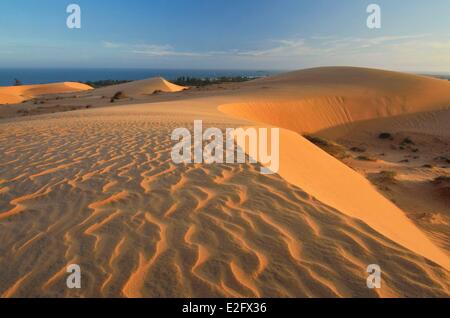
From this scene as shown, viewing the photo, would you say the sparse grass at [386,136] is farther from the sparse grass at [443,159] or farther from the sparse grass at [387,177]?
the sparse grass at [387,177]

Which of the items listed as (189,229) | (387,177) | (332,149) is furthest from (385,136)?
(189,229)

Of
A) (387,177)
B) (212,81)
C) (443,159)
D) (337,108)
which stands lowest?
(443,159)

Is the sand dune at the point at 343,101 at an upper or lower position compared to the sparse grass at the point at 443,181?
upper

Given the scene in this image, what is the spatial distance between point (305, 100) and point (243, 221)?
20115mm

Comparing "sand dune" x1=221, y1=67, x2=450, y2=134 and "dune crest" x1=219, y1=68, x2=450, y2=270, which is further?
"sand dune" x1=221, y1=67, x2=450, y2=134

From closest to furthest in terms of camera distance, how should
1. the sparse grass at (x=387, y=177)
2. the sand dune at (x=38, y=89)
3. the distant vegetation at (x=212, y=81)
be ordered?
the sparse grass at (x=387, y=177)
the sand dune at (x=38, y=89)
the distant vegetation at (x=212, y=81)

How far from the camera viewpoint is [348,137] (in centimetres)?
1936

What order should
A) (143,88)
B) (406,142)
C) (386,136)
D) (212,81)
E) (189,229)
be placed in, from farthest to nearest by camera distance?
(212,81)
(143,88)
(386,136)
(406,142)
(189,229)

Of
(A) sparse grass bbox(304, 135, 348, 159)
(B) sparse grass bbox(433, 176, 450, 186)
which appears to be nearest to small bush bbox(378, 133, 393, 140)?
(A) sparse grass bbox(304, 135, 348, 159)

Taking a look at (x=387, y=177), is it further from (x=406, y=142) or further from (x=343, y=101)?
(x=343, y=101)

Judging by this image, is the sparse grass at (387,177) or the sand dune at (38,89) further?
the sand dune at (38,89)

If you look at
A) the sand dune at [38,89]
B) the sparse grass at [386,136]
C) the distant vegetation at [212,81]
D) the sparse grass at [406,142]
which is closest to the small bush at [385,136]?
the sparse grass at [386,136]

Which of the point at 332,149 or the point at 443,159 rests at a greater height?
the point at 332,149

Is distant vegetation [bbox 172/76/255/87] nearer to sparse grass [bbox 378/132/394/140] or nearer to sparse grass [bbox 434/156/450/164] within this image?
sparse grass [bbox 378/132/394/140]
